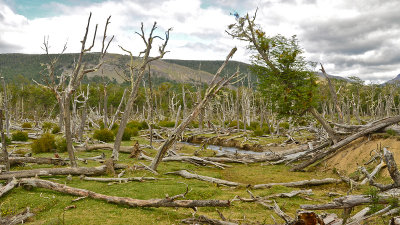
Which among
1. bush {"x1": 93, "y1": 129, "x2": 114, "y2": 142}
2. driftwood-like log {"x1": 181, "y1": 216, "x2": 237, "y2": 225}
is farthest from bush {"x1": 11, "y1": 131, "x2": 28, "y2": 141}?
driftwood-like log {"x1": 181, "y1": 216, "x2": 237, "y2": 225}

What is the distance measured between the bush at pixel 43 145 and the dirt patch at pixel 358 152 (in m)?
18.1

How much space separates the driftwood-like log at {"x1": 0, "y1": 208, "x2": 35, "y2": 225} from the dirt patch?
46.1 feet

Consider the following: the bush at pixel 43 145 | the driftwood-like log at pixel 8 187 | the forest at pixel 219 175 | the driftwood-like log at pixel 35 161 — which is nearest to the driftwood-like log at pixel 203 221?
the forest at pixel 219 175

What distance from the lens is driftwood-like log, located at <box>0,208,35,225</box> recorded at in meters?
6.85

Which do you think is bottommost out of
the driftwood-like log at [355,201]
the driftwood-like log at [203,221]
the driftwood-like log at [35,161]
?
the driftwood-like log at [35,161]

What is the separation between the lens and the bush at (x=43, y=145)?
1897 centimetres

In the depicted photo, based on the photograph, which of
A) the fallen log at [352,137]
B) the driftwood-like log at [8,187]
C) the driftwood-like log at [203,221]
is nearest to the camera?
the driftwood-like log at [203,221]

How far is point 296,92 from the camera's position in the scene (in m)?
17.2

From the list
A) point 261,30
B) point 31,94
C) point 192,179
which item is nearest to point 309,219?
point 192,179

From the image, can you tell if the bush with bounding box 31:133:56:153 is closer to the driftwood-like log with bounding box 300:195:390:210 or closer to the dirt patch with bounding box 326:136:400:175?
the dirt patch with bounding box 326:136:400:175

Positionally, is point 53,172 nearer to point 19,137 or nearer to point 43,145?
point 43,145

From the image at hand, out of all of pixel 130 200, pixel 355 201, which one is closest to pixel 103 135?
pixel 130 200

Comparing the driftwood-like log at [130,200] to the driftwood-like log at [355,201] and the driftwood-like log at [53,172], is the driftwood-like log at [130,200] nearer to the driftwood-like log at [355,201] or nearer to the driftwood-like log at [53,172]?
the driftwood-like log at [53,172]

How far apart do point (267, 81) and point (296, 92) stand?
6.18 ft
